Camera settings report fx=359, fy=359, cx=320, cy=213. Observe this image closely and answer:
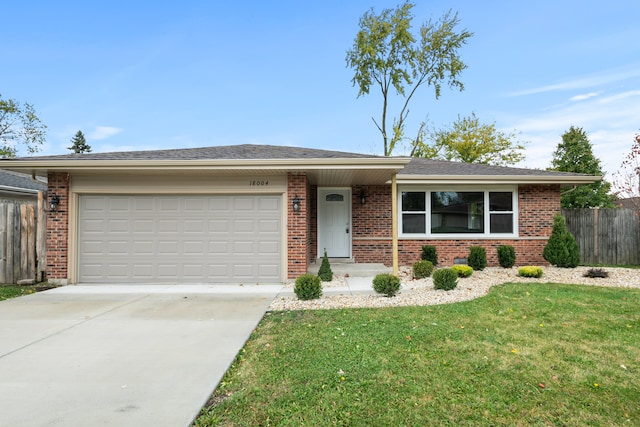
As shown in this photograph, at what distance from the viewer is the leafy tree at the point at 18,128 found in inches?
996

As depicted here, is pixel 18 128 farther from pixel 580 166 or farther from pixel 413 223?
pixel 580 166

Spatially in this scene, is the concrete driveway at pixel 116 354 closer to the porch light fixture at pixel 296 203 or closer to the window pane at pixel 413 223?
the porch light fixture at pixel 296 203

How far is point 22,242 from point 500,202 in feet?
42.3

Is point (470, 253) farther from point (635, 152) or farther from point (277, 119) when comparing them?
point (277, 119)

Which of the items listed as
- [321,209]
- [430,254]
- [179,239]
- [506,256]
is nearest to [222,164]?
[179,239]

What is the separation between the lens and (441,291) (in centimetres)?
705

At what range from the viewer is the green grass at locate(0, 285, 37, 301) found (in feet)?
23.8

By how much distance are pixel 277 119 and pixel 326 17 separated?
225 inches

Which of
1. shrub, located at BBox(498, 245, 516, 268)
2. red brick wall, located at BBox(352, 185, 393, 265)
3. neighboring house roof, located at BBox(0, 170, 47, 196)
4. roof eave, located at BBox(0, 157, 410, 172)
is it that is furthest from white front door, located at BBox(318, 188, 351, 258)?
neighboring house roof, located at BBox(0, 170, 47, 196)

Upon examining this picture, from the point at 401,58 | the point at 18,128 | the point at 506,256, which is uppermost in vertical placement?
the point at 401,58

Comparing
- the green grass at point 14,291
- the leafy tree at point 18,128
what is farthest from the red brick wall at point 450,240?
the leafy tree at point 18,128

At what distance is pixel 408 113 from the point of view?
71.4ft

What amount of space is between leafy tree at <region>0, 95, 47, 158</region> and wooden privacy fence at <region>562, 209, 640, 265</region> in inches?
1303

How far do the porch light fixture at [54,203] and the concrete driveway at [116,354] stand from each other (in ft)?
7.45
